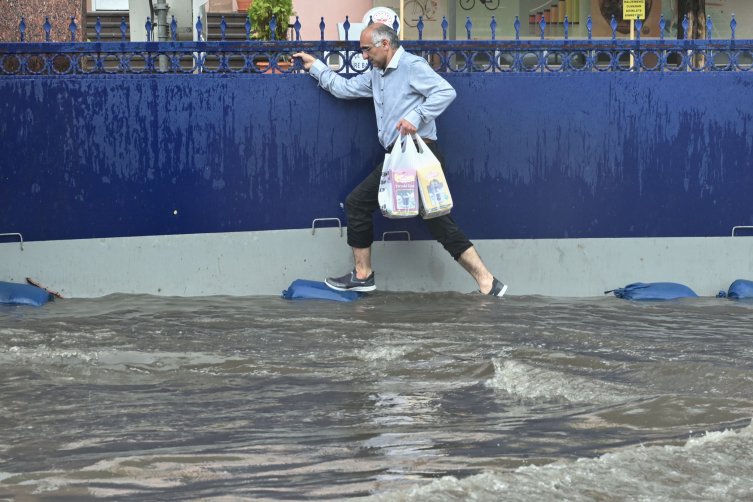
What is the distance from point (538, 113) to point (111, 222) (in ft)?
11.0

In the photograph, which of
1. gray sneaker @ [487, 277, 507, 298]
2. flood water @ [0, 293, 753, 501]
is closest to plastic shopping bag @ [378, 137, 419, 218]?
flood water @ [0, 293, 753, 501]

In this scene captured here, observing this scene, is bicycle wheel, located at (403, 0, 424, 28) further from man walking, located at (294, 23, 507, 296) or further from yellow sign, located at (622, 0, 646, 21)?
man walking, located at (294, 23, 507, 296)

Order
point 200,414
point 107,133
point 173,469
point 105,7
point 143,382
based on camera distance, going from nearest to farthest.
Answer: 1. point 173,469
2. point 200,414
3. point 143,382
4. point 107,133
5. point 105,7

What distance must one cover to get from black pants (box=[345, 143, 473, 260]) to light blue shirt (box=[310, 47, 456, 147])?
0.29m

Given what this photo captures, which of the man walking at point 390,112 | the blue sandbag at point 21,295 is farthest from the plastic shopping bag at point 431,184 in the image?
the blue sandbag at point 21,295

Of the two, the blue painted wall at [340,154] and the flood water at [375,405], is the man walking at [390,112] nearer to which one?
the blue painted wall at [340,154]

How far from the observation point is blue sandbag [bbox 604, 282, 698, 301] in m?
6.68

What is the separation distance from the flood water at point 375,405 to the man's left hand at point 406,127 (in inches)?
49.3

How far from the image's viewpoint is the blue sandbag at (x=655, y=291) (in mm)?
6684

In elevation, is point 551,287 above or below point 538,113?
below

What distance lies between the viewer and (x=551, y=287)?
689 centimetres

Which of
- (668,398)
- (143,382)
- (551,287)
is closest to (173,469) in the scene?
(143,382)

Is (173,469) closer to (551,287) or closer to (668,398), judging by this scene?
(668,398)

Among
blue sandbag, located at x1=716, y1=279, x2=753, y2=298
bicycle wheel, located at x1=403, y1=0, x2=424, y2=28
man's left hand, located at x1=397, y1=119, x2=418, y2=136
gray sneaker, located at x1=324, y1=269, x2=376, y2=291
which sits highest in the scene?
bicycle wheel, located at x1=403, y1=0, x2=424, y2=28
